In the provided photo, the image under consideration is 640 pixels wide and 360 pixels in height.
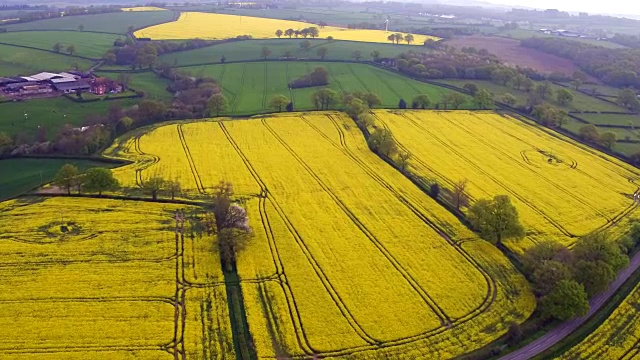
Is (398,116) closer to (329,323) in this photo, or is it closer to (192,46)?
(329,323)

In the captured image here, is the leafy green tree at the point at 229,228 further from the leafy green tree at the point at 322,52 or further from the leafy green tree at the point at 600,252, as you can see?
the leafy green tree at the point at 322,52

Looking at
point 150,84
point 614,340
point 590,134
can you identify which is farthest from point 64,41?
point 614,340

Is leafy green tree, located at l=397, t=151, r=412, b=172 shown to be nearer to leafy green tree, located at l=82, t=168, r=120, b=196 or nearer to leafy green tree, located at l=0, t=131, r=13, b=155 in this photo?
leafy green tree, located at l=82, t=168, r=120, b=196

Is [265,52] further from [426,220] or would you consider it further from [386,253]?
[386,253]

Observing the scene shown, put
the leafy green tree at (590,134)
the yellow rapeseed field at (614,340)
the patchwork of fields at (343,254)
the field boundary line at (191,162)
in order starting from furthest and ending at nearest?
the leafy green tree at (590,134) → the field boundary line at (191,162) → the patchwork of fields at (343,254) → the yellow rapeseed field at (614,340)

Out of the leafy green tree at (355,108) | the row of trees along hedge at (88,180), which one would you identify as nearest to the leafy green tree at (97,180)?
the row of trees along hedge at (88,180)

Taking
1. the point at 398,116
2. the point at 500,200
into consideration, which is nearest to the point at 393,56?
the point at 398,116
